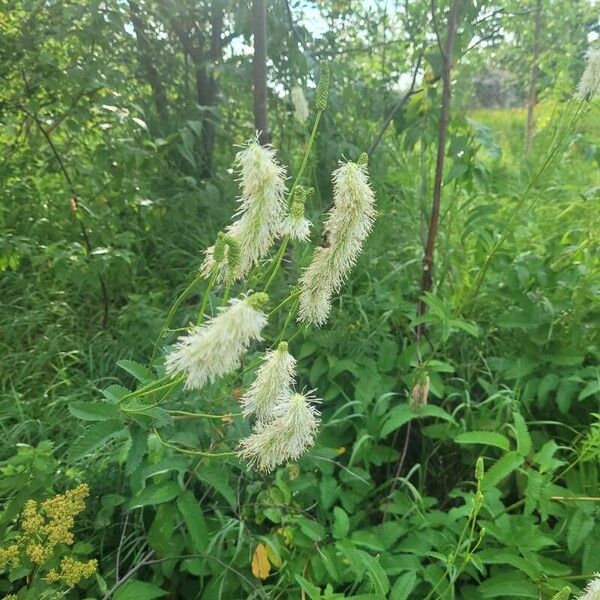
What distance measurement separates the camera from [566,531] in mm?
1690

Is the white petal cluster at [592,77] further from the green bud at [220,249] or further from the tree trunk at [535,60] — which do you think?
the green bud at [220,249]

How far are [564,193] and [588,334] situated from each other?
1.48 meters

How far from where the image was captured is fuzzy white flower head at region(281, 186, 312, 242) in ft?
3.99

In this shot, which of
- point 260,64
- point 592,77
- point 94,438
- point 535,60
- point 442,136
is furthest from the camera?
point 535,60

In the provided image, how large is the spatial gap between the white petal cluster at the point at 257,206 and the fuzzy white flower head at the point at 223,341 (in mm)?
178

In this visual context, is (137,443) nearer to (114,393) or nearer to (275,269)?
(114,393)

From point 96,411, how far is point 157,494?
0.28 m

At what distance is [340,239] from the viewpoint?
1184 mm

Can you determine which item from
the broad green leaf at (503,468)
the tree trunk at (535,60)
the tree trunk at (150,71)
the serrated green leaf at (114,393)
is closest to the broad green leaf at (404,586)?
the broad green leaf at (503,468)

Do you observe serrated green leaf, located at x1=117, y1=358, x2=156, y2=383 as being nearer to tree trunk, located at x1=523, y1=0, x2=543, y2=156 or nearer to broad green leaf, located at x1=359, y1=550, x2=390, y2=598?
broad green leaf, located at x1=359, y1=550, x2=390, y2=598

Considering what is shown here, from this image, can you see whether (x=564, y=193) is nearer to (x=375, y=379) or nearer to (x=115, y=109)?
(x=375, y=379)

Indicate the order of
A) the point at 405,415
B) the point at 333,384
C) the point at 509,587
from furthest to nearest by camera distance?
1. the point at 333,384
2. the point at 405,415
3. the point at 509,587

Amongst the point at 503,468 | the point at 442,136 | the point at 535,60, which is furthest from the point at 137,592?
the point at 535,60

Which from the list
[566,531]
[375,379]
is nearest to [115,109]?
[375,379]
